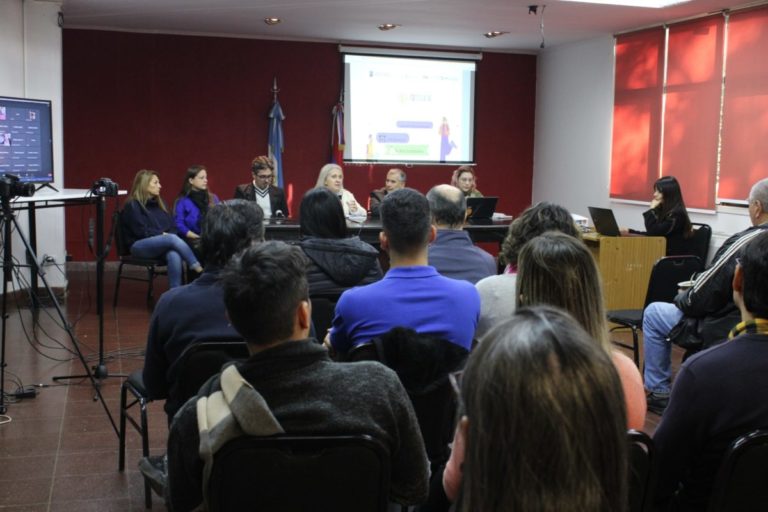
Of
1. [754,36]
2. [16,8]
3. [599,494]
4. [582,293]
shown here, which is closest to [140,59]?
[16,8]

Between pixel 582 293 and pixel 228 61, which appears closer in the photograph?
pixel 582 293

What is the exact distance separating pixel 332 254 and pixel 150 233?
14.1ft

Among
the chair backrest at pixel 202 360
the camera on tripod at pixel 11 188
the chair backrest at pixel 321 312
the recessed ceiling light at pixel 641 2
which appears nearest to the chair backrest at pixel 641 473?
the chair backrest at pixel 202 360

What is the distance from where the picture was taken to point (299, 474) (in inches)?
61.0

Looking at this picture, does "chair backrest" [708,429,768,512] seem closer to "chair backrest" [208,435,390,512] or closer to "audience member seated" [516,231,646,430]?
"audience member seated" [516,231,646,430]

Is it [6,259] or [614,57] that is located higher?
[614,57]

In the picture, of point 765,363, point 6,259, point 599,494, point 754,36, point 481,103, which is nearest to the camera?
point 599,494

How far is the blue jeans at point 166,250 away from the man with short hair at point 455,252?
3.96m

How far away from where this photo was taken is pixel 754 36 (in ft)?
22.3

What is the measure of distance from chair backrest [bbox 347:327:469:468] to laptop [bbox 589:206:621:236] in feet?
13.9

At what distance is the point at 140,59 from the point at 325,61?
7.14 feet

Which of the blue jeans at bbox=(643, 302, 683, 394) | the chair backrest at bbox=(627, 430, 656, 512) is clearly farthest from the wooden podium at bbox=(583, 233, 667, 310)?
the chair backrest at bbox=(627, 430, 656, 512)

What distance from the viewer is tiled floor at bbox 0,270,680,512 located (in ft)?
10.4

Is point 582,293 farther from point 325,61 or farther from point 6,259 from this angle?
point 325,61
